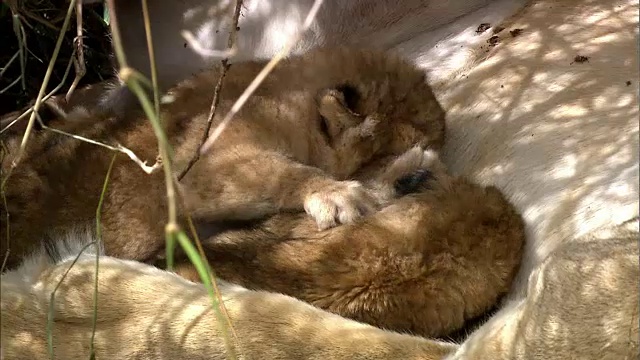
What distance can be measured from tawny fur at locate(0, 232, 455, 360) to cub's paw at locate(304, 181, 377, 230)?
251 millimetres

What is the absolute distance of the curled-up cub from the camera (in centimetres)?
146

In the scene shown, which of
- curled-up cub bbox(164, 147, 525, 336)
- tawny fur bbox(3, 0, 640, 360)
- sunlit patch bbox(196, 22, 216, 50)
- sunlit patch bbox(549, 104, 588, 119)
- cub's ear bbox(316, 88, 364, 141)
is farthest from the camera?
sunlit patch bbox(196, 22, 216, 50)

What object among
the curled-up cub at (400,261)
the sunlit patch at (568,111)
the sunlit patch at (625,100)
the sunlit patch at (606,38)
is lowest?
the curled-up cub at (400,261)

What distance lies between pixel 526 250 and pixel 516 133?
0.34 m

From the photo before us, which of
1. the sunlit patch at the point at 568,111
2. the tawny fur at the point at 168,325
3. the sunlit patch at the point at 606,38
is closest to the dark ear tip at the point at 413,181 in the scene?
the sunlit patch at the point at 568,111

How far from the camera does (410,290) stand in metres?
1.45

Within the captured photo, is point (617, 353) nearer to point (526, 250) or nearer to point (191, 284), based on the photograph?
point (526, 250)

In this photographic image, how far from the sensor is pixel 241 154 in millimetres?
1666

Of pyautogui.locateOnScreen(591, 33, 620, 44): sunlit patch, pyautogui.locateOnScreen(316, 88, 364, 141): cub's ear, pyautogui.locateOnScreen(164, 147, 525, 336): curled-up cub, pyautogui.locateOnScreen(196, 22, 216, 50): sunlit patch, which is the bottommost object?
pyautogui.locateOnScreen(164, 147, 525, 336): curled-up cub

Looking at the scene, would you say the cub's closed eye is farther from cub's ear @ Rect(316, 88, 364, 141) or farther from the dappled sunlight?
the dappled sunlight

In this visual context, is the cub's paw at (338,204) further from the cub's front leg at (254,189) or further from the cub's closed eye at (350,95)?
the cub's closed eye at (350,95)

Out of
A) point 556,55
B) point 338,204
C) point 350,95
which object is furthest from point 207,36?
point 556,55

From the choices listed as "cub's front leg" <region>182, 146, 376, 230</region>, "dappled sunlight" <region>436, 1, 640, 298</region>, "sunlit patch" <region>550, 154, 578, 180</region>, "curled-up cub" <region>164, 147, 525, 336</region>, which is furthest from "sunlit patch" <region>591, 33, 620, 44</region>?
"cub's front leg" <region>182, 146, 376, 230</region>

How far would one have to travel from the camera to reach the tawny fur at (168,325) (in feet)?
4.29
